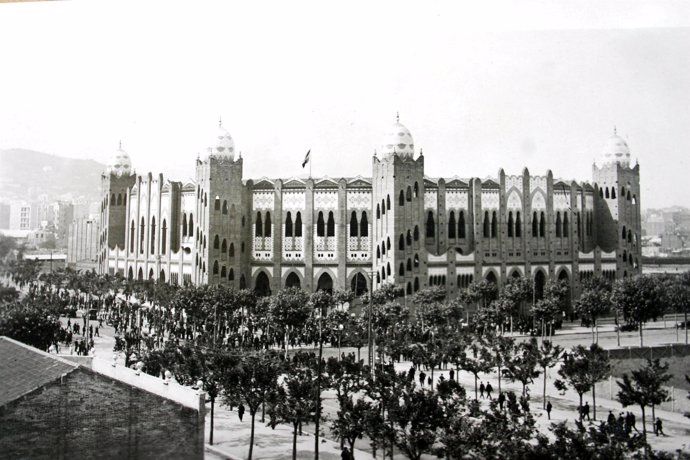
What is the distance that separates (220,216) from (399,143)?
528 inches

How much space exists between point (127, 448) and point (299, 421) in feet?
14.3

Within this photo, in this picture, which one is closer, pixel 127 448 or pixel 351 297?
pixel 127 448

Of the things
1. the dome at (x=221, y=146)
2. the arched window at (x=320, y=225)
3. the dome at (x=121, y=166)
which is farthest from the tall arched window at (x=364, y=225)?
the dome at (x=121, y=166)

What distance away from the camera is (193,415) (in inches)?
554

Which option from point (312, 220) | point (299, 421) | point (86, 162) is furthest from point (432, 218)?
point (299, 421)

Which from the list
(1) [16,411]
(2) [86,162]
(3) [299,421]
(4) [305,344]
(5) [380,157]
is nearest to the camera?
(1) [16,411]

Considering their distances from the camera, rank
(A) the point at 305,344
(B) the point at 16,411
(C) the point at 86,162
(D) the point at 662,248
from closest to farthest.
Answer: (B) the point at 16,411
(C) the point at 86,162
(D) the point at 662,248
(A) the point at 305,344

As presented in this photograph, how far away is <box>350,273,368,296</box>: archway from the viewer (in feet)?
142

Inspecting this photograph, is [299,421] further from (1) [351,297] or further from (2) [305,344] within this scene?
(1) [351,297]

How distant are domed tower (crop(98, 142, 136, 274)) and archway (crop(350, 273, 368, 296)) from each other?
2340 cm

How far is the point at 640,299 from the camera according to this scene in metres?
31.3

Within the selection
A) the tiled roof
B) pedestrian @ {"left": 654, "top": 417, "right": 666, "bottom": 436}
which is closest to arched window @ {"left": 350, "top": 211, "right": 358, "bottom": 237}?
pedestrian @ {"left": 654, "top": 417, "right": 666, "bottom": 436}

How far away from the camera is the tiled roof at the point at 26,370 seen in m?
13.5

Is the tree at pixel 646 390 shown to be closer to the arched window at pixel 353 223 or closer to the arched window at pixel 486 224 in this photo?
the arched window at pixel 486 224
